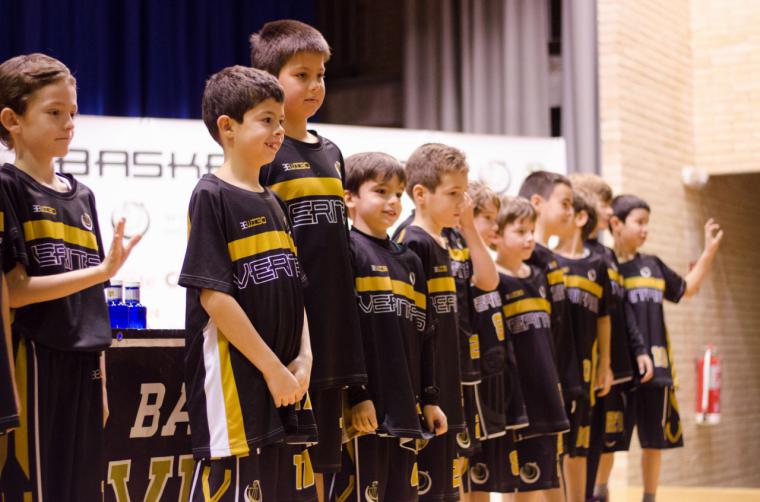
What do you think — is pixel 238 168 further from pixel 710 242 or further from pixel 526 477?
pixel 710 242

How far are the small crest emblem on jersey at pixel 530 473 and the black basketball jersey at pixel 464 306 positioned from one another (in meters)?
0.61

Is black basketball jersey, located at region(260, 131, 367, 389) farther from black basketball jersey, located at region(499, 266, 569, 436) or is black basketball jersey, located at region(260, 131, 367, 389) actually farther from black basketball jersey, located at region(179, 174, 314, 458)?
black basketball jersey, located at region(499, 266, 569, 436)

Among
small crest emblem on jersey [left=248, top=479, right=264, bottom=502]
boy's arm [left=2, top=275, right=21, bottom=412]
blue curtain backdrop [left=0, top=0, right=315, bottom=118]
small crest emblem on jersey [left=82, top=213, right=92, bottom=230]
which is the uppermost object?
blue curtain backdrop [left=0, top=0, right=315, bottom=118]

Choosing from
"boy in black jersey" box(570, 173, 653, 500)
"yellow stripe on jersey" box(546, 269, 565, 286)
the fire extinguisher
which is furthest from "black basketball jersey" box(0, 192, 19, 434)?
the fire extinguisher

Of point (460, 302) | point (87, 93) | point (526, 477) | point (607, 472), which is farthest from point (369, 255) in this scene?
point (87, 93)

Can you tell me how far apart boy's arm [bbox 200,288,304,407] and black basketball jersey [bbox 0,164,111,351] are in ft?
1.11

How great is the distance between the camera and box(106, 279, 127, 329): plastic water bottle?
3.66 meters

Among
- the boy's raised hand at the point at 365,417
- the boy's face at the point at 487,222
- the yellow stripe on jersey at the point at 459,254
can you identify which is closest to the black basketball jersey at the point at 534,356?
the boy's face at the point at 487,222

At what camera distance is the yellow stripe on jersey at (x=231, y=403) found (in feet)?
9.39

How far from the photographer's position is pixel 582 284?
5523 mm

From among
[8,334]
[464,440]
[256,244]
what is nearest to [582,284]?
[464,440]

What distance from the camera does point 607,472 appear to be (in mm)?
6270

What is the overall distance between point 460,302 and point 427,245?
43 cm

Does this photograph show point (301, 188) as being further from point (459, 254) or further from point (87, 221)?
point (459, 254)
